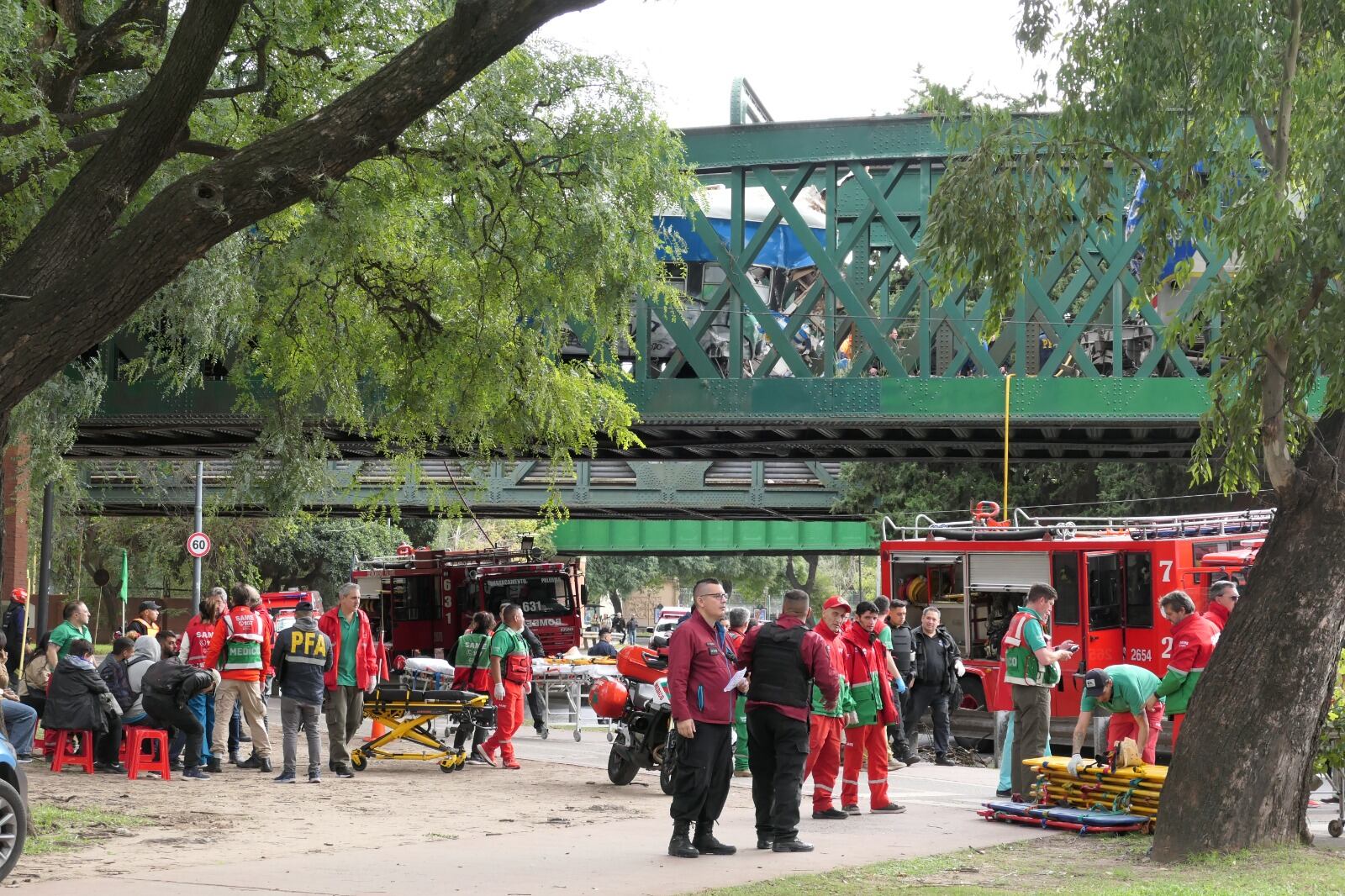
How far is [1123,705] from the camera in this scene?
12.2 meters

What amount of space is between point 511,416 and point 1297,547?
26.9 feet

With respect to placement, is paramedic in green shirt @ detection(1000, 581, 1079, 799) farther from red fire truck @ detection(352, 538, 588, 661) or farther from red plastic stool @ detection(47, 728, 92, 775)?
red fire truck @ detection(352, 538, 588, 661)

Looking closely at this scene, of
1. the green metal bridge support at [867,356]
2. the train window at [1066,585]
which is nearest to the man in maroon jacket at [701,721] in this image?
the green metal bridge support at [867,356]

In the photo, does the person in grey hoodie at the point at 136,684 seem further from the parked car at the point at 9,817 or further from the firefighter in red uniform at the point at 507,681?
the parked car at the point at 9,817

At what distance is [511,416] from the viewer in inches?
625

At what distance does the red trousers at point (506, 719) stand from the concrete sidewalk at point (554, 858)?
2.79m

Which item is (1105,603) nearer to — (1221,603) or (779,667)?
(1221,603)

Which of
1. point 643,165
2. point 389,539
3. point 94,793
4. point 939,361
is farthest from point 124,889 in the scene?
point 389,539

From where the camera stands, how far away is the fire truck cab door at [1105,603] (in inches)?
736

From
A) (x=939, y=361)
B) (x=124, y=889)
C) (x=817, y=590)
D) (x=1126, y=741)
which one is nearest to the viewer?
(x=124, y=889)

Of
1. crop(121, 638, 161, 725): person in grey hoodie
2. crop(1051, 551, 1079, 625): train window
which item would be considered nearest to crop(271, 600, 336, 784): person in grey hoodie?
crop(121, 638, 161, 725): person in grey hoodie

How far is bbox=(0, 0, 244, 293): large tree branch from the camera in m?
8.97

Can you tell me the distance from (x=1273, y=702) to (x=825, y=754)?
3.78 metres

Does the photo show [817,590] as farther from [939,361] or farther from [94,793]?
[94,793]
